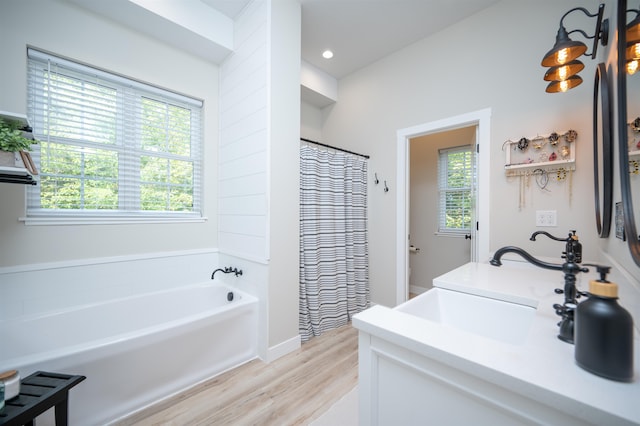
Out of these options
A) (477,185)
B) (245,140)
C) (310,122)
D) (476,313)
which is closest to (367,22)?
(310,122)

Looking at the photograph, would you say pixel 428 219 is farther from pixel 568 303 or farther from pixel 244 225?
pixel 568 303

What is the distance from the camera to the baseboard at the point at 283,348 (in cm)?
212

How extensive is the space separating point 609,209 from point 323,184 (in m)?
2.10

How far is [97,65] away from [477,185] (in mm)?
3426

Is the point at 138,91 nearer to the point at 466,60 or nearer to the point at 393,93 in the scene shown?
the point at 393,93

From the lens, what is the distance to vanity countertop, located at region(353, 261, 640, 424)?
467mm

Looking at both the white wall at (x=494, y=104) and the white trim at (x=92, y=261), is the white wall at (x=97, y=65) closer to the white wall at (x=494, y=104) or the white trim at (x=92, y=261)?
the white trim at (x=92, y=261)

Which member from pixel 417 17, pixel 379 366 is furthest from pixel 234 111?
pixel 379 366

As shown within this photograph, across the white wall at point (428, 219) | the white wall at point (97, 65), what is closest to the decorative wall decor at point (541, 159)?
the white wall at point (428, 219)

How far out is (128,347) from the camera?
1.54 metres

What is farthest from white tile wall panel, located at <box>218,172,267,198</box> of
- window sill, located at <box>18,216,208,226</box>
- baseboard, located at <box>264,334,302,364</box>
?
baseboard, located at <box>264,334,302,364</box>

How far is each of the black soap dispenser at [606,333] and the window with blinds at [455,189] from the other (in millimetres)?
3270

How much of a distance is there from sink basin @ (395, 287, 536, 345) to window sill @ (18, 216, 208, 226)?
2.31m

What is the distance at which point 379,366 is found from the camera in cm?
80
